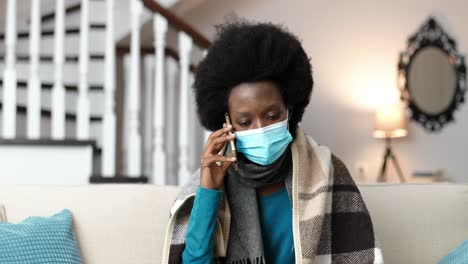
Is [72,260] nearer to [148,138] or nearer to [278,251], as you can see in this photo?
[278,251]

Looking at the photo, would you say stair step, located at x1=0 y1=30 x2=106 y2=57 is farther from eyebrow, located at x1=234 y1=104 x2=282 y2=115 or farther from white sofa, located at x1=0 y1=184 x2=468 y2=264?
eyebrow, located at x1=234 y1=104 x2=282 y2=115

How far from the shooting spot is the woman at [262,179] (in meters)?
1.35

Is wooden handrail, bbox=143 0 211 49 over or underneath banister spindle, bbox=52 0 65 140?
over

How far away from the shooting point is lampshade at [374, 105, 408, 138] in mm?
4059

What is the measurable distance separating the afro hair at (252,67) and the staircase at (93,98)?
1.57 m

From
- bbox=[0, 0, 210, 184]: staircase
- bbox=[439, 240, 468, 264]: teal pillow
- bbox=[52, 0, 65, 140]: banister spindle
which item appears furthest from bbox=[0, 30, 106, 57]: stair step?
bbox=[439, 240, 468, 264]: teal pillow

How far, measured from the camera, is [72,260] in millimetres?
1537

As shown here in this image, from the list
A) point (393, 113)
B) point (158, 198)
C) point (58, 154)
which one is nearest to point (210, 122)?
point (158, 198)

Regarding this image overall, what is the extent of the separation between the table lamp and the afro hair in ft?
9.00

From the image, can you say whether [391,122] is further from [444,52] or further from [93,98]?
[93,98]

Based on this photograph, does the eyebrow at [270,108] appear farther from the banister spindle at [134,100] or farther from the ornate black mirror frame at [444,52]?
the ornate black mirror frame at [444,52]

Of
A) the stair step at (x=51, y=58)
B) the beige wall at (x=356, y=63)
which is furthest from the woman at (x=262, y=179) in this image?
the beige wall at (x=356, y=63)

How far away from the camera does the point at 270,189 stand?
1.45 m

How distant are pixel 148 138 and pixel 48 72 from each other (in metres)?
0.68
